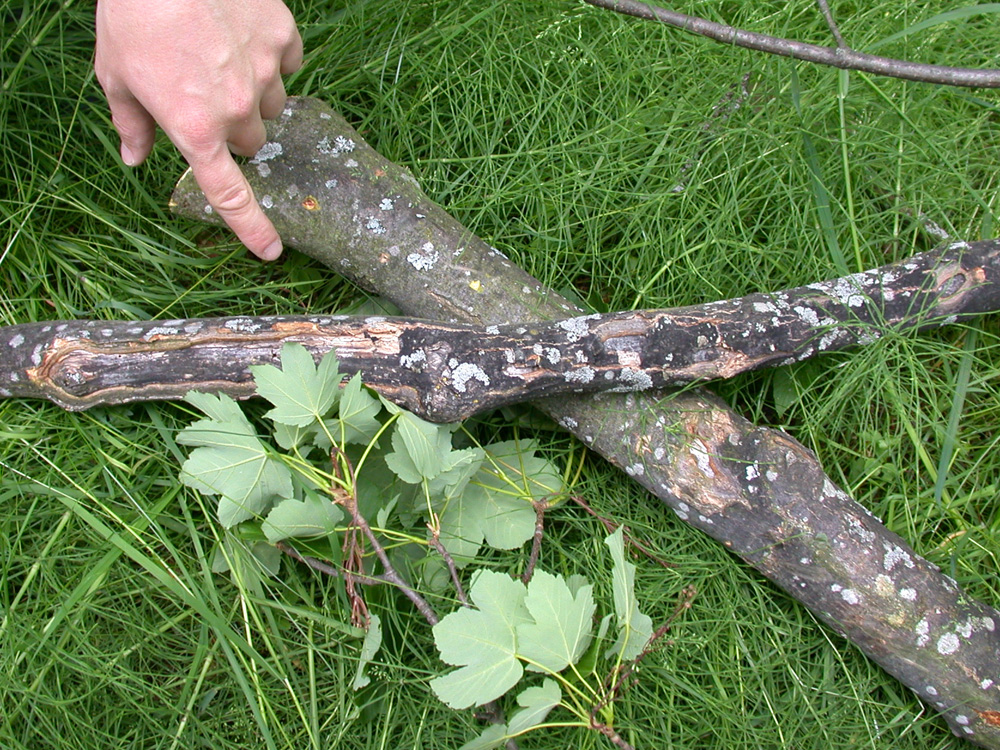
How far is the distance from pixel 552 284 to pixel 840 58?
3.06 ft

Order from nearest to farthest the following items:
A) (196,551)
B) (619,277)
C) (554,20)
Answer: (196,551) < (619,277) < (554,20)

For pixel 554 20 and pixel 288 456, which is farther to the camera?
pixel 554 20

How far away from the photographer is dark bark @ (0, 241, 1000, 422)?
1635 millimetres

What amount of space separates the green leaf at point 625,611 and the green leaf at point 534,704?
7.4 inches

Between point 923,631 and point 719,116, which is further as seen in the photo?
point 719,116

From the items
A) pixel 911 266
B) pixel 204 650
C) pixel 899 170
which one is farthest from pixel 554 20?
pixel 204 650

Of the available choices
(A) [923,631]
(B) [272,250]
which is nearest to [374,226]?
(B) [272,250]

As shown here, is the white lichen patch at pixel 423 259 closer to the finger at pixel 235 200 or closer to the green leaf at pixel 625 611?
the finger at pixel 235 200

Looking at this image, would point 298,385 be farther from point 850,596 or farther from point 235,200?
point 850,596

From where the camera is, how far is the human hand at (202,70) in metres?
1.41

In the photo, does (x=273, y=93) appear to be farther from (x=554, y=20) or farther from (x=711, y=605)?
(x=711, y=605)

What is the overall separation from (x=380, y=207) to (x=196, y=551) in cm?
104

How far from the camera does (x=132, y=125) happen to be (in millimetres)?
1682

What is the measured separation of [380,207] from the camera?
1869mm
